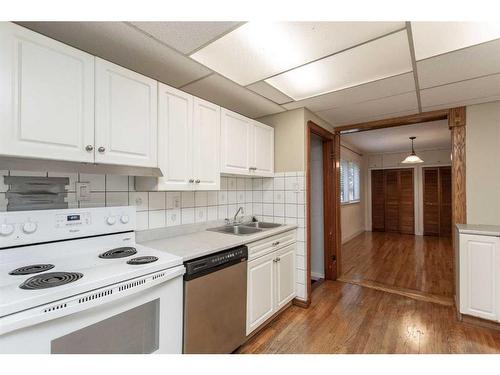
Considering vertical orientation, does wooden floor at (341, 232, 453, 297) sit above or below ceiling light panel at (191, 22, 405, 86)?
below

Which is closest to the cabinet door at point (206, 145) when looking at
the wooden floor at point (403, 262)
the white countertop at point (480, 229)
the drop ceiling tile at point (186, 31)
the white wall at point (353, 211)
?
the drop ceiling tile at point (186, 31)

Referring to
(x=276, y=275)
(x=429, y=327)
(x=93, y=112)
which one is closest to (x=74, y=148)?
(x=93, y=112)

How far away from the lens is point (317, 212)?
3453 millimetres

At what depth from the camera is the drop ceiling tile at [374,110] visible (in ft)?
7.82

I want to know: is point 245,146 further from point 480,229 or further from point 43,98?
point 480,229

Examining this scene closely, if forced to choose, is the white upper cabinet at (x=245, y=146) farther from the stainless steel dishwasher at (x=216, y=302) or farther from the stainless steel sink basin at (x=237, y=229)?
the stainless steel dishwasher at (x=216, y=302)

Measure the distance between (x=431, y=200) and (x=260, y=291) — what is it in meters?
6.17

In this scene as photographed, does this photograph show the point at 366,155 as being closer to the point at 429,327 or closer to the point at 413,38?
the point at 429,327

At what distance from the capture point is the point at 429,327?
2.16m

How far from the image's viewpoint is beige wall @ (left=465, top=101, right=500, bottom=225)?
7.75 feet

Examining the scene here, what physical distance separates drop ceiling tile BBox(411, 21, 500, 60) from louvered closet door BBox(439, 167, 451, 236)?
5737 millimetres

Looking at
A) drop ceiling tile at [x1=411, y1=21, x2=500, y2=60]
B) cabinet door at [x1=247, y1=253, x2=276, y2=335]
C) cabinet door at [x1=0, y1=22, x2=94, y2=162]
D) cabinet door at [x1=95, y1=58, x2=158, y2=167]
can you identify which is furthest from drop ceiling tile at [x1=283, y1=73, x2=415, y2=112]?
cabinet door at [x1=0, y1=22, x2=94, y2=162]

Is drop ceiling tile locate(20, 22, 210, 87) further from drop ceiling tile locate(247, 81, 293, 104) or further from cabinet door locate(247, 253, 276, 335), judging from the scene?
cabinet door locate(247, 253, 276, 335)

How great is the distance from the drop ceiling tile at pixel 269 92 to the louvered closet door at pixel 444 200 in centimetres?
574
